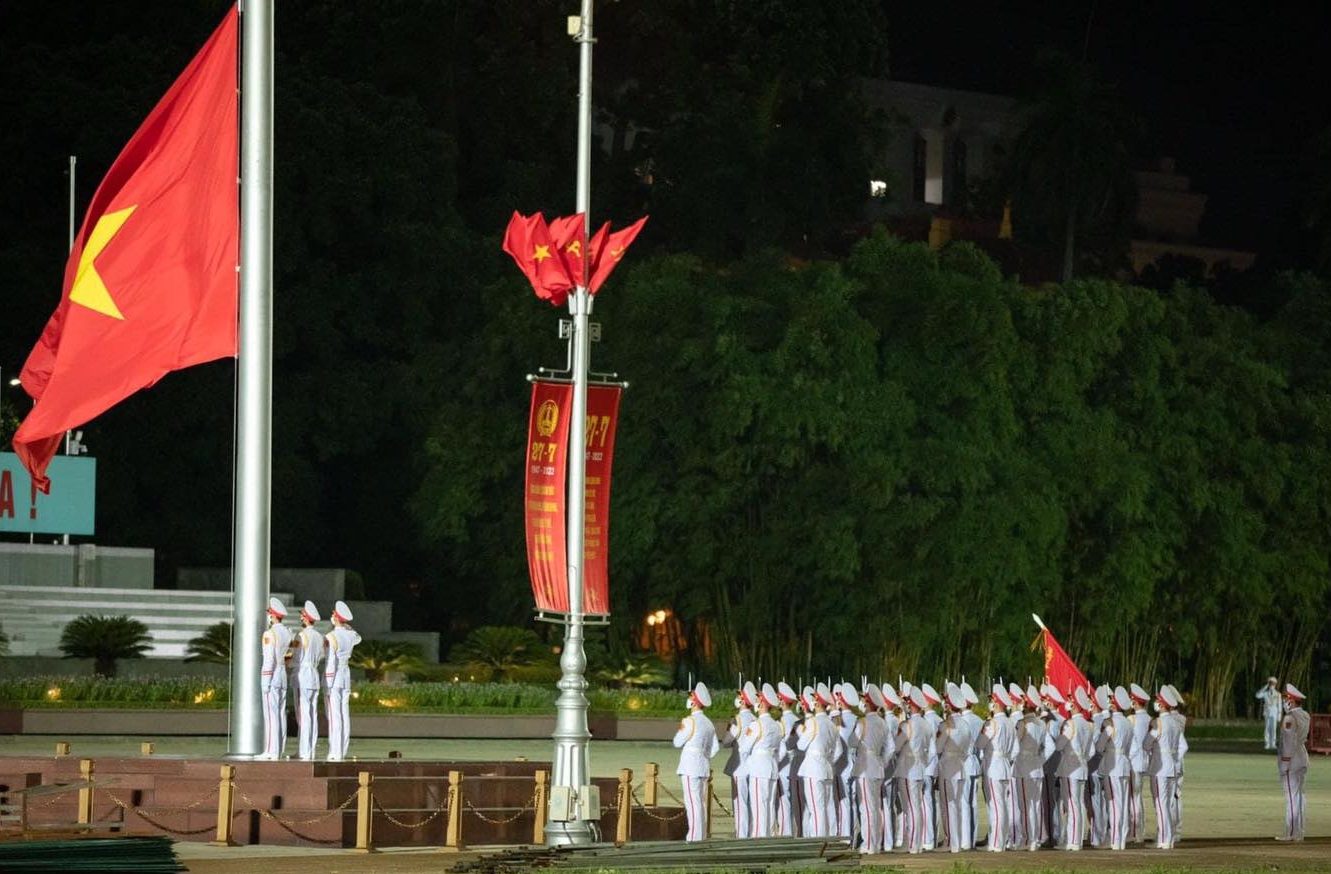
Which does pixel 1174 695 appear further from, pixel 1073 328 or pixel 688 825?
pixel 1073 328

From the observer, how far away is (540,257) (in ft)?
68.8

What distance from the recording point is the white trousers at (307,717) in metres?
23.5

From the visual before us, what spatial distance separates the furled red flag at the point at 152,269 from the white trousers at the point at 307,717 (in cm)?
378

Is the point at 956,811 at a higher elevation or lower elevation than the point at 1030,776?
lower

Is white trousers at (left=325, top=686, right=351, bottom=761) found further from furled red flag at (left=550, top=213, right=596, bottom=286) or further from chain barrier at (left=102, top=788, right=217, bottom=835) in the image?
furled red flag at (left=550, top=213, right=596, bottom=286)

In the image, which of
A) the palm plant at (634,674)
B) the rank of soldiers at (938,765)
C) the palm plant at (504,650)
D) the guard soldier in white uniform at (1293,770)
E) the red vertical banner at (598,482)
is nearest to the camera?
the red vertical banner at (598,482)

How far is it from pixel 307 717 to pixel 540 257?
5.73 meters

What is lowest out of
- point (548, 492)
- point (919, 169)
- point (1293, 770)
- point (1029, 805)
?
point (1029, 805)

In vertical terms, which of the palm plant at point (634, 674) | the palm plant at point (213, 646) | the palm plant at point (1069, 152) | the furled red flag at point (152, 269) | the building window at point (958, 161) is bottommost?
the palm plant at point (634, 674)

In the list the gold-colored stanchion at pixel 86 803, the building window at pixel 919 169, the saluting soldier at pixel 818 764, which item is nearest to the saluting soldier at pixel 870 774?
the saluting soldier at pixel 818 764

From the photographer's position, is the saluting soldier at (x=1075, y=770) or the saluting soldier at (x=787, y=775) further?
the saluting soldier at (x=1075, y=770)

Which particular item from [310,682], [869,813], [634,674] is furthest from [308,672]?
[634,674]

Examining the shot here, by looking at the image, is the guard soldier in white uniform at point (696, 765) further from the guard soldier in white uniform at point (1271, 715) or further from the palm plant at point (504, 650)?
the guard soldier in white uniform at point (1271, 715)

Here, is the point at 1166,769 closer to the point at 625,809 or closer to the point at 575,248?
the point at 625,809
